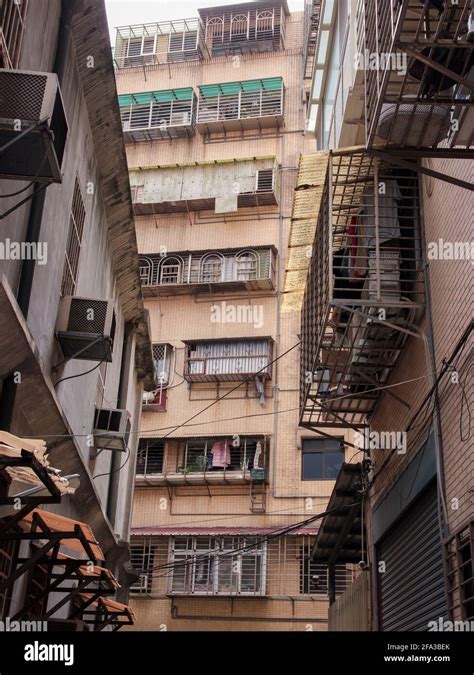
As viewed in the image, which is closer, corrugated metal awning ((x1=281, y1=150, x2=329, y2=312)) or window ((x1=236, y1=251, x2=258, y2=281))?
corrugated metal awning ((x1=281, y1=150, x2=329, y2=312))

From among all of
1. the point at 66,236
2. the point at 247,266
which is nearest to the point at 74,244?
the point at 66,236

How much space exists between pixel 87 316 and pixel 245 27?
26.3m

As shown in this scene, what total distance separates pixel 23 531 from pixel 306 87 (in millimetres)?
26628

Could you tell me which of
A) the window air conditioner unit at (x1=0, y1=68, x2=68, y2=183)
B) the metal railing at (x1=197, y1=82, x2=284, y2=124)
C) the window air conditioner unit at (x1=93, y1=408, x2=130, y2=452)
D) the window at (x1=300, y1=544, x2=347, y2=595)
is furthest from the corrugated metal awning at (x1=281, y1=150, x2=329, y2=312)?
the metal railing at (x1=197, y1=82, x2=284, y2=124)

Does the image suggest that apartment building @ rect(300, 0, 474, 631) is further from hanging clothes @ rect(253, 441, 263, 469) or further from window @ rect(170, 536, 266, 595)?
Answer: hanging clothes @ rect(253, 441, 263, 469)

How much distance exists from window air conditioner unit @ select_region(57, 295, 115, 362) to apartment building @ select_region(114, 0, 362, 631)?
43.6 ft

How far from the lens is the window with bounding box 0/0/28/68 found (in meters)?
7.89

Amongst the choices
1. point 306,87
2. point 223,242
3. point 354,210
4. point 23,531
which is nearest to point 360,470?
point 354,210

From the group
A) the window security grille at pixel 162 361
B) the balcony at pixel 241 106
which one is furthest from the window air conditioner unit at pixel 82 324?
the balcony at pixel 241 106

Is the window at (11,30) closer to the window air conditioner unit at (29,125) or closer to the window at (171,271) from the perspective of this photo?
the window air conditioner unit at (29,125)

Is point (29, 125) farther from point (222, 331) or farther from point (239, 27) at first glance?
point (239, 27)

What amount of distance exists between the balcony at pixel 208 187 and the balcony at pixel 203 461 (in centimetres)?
888

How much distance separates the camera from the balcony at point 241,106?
105 ft
